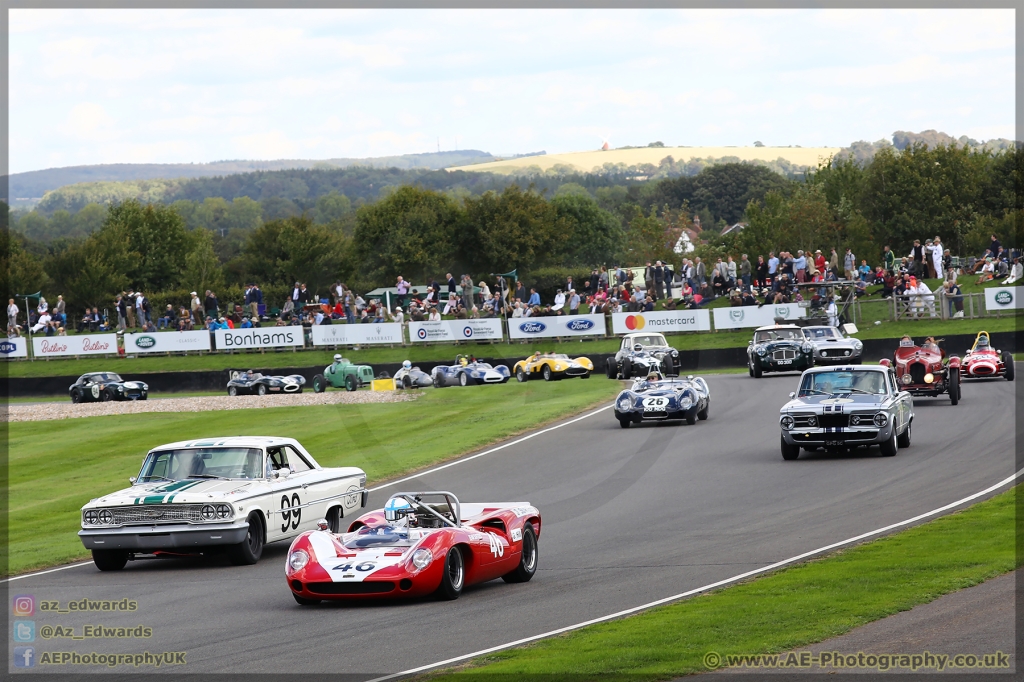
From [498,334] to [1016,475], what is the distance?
30.7 m

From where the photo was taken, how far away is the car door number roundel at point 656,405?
1000 inches

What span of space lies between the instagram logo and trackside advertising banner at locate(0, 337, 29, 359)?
145 feet

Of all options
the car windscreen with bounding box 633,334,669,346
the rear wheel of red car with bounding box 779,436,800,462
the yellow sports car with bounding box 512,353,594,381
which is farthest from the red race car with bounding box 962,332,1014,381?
the yellow sports car with bounding box 512,353,594,381

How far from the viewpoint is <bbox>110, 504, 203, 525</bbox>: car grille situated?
13.6 meters

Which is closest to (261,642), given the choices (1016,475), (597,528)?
(597,528)

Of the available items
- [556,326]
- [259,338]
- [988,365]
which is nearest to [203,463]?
[988,365]

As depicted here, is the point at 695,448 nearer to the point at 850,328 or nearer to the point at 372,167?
the point at 850,328

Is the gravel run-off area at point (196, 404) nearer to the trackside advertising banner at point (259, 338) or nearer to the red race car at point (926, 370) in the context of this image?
the trackside advertising banner at point (259, 338)

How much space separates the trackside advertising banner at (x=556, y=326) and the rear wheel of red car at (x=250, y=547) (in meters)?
32.3

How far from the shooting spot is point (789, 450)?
806 inches

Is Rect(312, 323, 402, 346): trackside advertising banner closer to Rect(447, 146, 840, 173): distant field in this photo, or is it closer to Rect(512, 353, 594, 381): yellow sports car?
Rect(512, 353, 594, 381): yellow sports car

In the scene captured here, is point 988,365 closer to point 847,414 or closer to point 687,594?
point 847,414

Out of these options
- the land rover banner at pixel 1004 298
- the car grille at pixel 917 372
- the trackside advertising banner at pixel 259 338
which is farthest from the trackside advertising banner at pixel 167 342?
the car grille at pixel 917 372

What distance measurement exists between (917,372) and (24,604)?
20.5m
